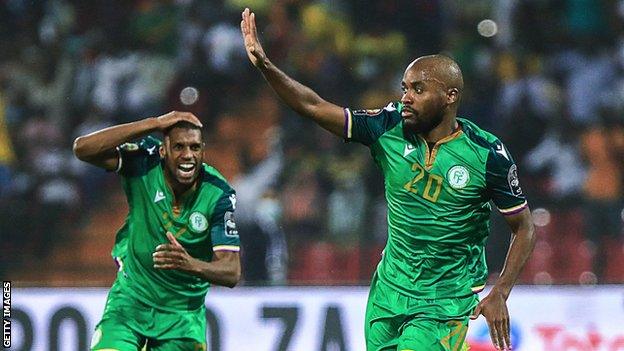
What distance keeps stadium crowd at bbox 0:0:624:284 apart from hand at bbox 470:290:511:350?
4262 mm

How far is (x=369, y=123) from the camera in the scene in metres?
5.61

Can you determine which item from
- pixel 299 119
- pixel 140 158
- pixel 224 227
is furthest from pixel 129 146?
pixel 299 119

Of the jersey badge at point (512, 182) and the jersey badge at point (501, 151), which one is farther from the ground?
the jersey badge at point (501, 151)

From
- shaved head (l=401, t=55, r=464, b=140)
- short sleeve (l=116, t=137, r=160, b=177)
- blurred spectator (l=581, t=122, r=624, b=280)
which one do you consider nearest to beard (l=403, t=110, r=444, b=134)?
shaved head (l=401, t=55, r=464, b=140)

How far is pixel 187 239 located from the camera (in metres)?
6.14

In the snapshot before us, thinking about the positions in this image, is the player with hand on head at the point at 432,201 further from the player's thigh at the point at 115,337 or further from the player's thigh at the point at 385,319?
the player's thigh at the point at 115,337

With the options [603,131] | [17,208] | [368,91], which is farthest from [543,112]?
[17,208]

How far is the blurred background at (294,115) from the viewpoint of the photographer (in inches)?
390

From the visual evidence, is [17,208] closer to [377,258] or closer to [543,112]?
[377,258]

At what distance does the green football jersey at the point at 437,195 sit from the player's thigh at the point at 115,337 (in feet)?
4.49

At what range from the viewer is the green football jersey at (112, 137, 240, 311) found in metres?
6.13

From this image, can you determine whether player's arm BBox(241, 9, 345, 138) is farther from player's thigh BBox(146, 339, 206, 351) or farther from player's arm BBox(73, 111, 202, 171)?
player's thigh BBox(146, 339, 206, 351)

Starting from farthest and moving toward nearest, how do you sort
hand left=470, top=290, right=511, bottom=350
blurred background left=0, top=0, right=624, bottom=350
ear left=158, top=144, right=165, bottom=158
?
1. blurred background left=0, top=0, right=624, bottom=350
2. ear left=158, top=144, right=165, bottom=158
3. hand left=470, top=290, right=511, bottom=350

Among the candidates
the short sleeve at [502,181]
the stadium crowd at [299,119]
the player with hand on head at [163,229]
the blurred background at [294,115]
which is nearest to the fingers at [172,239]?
the player with hand on head at [163,229]
